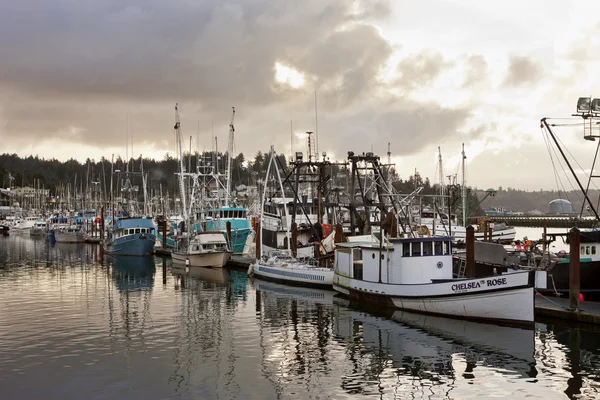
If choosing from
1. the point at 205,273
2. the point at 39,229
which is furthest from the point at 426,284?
the point at 39,229

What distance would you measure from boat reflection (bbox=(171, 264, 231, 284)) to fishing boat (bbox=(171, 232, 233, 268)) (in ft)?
2.32

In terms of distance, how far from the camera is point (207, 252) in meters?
64.2

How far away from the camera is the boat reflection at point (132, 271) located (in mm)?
53047

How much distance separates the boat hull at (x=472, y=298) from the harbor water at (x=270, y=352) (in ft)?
2.09

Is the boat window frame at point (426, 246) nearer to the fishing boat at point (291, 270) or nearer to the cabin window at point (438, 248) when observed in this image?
the cabin window at point (438, 248)

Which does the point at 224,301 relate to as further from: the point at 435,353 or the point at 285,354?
the point at 435,353

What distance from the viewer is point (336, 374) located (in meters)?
23.6

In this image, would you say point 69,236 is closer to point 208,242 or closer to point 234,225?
point 234,225

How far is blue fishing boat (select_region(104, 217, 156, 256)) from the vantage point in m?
83.0

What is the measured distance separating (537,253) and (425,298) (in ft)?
55.9

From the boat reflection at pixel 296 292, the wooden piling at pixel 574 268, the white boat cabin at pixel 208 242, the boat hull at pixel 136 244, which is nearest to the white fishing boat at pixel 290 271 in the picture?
the boat reflection at pixel 296 292

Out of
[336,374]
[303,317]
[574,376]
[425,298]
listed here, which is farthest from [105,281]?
[574,376]

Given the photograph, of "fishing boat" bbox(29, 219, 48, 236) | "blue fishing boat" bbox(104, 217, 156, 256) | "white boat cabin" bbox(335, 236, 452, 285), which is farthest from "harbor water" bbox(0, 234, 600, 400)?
"fishing boat" bbox(29, 219, 48, 236)

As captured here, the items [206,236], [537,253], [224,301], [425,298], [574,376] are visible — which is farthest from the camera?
[206,236]
